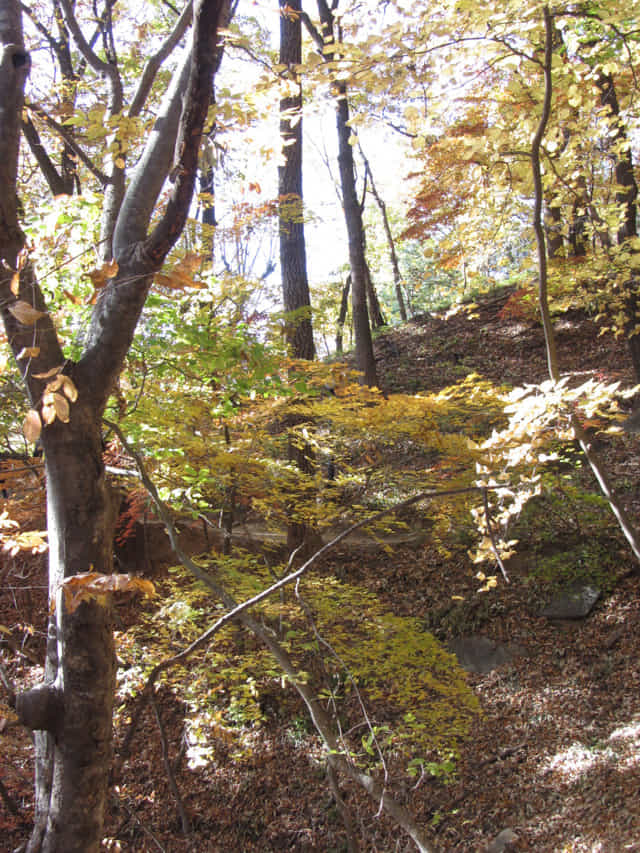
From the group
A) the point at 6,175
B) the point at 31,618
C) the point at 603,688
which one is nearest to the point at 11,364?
the point at 6,175

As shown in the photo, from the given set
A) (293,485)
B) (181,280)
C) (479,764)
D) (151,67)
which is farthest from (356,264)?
(181,280)

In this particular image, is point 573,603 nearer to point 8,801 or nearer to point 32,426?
point 8,801

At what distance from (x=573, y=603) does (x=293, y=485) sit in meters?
3.74

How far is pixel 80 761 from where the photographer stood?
185 centimetres

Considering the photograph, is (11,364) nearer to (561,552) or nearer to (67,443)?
(67,443)

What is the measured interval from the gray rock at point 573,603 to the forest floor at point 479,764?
0.31 feet

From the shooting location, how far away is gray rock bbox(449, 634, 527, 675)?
626 centimetres

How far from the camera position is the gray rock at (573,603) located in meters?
6.39

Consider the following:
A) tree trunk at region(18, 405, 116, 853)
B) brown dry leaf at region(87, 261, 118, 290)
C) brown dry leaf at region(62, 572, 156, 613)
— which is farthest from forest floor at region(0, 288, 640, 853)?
brown dry leaf at region(87, 261, 118, 290)

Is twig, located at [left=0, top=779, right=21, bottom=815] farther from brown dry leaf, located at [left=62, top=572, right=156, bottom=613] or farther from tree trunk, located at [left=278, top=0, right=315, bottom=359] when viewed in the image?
tree trunk, located at [left=278, top=0, right=315, bottom=359]

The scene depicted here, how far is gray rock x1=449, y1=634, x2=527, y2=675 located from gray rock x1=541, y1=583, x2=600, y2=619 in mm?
615

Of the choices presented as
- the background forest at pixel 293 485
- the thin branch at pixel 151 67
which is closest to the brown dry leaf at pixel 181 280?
the background forest at pixel 293 485

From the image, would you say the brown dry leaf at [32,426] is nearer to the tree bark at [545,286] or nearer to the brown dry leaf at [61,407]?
the brown dry leaf at [61,407]

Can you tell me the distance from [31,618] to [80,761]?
5780 millimetres
